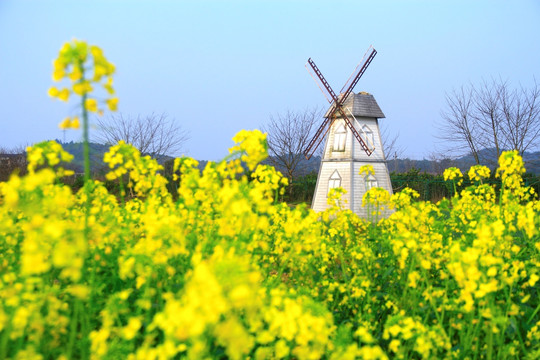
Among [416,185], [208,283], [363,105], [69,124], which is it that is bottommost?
[416,185]

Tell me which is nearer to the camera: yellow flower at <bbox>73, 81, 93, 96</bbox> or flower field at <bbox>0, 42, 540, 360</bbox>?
flower field at <bbox>0, 42, 540, 360</bbox>

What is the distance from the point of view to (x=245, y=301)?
73.0 inches

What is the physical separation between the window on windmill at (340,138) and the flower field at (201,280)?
38.5 ft

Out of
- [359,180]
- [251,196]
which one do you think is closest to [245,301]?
[251,196]

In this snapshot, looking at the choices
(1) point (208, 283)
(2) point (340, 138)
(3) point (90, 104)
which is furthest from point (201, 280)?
(2) point (340, 138)

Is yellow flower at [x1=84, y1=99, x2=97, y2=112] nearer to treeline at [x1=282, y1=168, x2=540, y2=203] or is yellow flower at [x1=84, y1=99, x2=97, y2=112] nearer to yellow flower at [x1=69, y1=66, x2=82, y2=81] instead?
yellow flower at [x1=69, y1=66, x2=82, y2=81]

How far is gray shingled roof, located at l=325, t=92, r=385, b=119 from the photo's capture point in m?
17.5

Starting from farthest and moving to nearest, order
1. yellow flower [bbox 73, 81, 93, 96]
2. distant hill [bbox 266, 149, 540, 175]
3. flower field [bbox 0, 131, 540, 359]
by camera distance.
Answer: distant hill [bbox 266, 149, 540, 175] → yellow flower [bbox 73, 81, 93, 96] → flower field [bbox 0, 131, 540, 359]

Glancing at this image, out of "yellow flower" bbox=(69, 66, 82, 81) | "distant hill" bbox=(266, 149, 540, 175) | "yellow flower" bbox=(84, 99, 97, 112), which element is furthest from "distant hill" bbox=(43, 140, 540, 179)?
"yellow flower" bbox=(69, 66, 82, 81)

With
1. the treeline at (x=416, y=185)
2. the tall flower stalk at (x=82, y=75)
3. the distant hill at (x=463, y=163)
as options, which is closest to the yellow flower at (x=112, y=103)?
the tall flower stalk at (x=82, y=75)

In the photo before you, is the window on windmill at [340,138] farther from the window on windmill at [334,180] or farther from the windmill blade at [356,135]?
the window on windmill at [334,180]

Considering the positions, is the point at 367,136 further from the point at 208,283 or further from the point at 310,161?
the point at 310,161

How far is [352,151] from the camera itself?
16.9 meters

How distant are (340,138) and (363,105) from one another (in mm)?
1797
